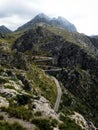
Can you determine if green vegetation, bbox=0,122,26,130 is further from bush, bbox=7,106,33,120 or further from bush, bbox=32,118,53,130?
bush, bbox=7,106,33,120

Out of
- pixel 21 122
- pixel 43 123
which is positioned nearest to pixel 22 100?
pixel 21 122

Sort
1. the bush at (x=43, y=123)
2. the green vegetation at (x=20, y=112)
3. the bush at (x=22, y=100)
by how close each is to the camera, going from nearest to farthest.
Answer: the bush at (x=43, y=123) < the green vegetation at (x=20, y=112) < the bush at (x=22, y=100)

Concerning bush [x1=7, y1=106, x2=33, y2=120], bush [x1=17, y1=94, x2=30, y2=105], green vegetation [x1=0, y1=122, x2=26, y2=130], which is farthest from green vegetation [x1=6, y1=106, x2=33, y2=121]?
bush [x1=17, y1=94, x2=30, y2=105]

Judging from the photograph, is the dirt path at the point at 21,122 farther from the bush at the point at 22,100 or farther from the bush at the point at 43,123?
the bush at the point at 22,100

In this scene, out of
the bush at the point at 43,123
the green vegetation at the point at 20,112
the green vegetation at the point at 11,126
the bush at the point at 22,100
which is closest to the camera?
the green vegetation at the point at 11,126

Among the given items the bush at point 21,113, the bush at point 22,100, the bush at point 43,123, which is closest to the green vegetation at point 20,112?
the bush at point 21,113

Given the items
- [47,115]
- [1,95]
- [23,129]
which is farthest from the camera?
[1,95]

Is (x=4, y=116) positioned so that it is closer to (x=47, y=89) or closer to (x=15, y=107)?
(x=15, y=107)

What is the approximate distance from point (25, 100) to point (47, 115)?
20.0 ft

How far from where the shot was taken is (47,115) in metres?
37.7

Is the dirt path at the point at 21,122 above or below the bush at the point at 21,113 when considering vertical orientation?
below

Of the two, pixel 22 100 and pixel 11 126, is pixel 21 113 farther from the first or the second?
pixel 22 100

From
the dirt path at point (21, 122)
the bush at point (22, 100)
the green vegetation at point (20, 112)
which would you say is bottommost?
the dirt path at point (21, 122)

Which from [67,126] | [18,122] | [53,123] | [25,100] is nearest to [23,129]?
[18,122]
